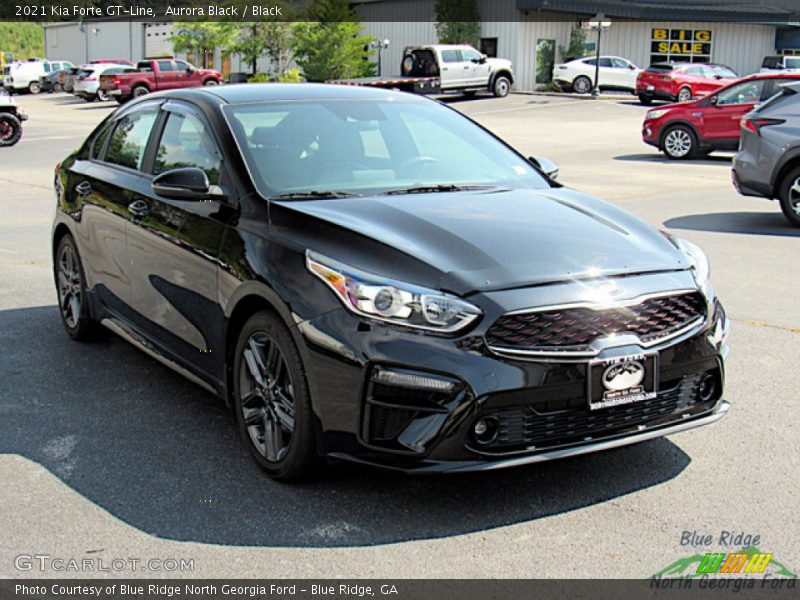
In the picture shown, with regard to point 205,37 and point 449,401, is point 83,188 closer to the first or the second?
point 449,401

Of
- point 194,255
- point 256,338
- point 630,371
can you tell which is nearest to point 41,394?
point 194,255

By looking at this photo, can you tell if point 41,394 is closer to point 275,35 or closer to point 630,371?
point 630,371

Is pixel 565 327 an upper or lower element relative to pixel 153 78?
lower

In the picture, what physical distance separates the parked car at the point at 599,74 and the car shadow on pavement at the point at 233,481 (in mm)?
40918

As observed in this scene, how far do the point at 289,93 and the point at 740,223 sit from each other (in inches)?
316

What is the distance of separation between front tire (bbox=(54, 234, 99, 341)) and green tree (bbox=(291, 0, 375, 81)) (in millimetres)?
42158

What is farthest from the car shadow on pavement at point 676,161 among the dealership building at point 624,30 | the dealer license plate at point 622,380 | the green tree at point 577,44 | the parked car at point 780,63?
the green tree at point 577,44

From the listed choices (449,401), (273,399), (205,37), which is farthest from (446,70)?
(449,401)

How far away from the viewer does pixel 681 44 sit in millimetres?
50781

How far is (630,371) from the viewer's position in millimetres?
4117

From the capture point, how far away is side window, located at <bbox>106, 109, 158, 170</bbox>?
6.08 meters

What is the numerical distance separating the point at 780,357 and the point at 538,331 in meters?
3.05

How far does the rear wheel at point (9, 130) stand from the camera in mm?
24938

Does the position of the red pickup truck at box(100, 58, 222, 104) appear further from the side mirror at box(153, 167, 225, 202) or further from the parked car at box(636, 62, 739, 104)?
the side mirror at box(153, 167, 225, 202)
